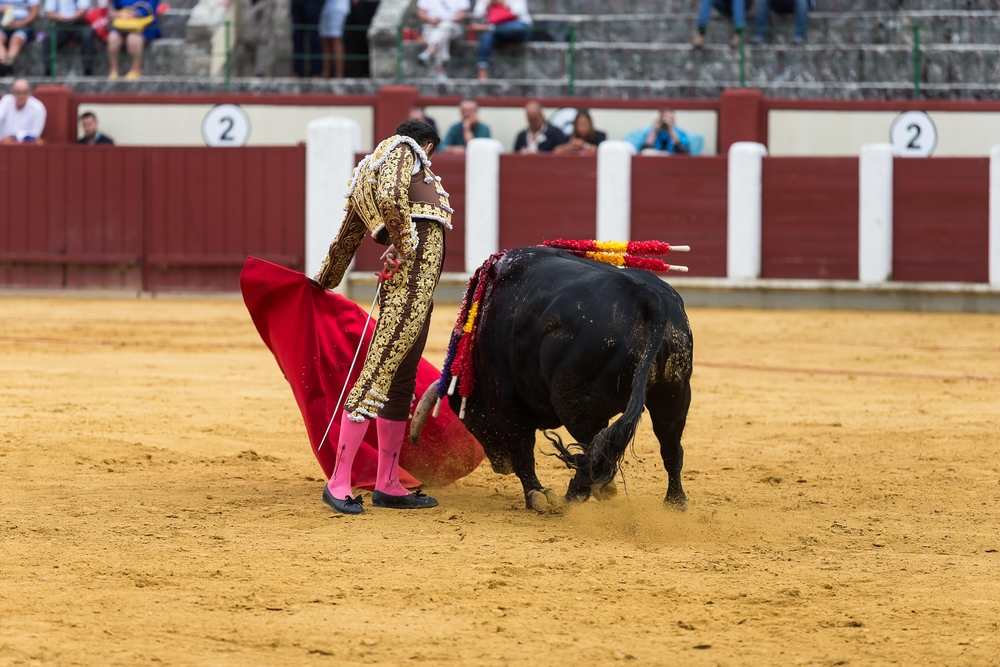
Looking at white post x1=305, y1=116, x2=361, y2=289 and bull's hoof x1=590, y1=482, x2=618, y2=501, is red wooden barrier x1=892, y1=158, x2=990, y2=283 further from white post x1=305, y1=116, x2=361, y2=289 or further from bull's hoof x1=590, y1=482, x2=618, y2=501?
bull's hoof x1=590, y1=482, x2=618, y2=501

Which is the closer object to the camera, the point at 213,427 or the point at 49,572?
the point at 49,572

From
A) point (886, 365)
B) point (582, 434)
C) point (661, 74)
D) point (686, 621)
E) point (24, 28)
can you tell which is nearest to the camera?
point (686, 621)

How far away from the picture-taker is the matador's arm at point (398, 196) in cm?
367

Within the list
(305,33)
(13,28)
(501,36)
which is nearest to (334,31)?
(305,33)

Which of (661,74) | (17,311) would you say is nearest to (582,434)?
(17,311)

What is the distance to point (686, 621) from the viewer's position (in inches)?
110

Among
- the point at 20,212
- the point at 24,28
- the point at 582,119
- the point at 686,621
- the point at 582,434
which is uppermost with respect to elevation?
the point at 24,28

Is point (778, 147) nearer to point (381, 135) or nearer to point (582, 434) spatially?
point (381, 135)

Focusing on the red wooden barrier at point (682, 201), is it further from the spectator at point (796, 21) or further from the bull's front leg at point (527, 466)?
the bull's front leg at point (527, 466)

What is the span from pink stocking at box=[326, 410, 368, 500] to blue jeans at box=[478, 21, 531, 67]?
9.11 metres

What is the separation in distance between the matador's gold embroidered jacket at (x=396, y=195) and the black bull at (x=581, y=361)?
1.03ft

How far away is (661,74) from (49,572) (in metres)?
10.2

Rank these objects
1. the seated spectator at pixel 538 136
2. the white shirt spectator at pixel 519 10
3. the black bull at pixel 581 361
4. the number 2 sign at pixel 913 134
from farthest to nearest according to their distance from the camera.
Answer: the white shirt spectator at pixel 519 10
the number 2 sign at pixel 913 134
the seated spectator at pixel 538 136
the black bull at pixel 581 361

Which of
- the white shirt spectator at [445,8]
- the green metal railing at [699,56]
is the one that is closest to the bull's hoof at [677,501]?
the green metal railing at [699,56]
